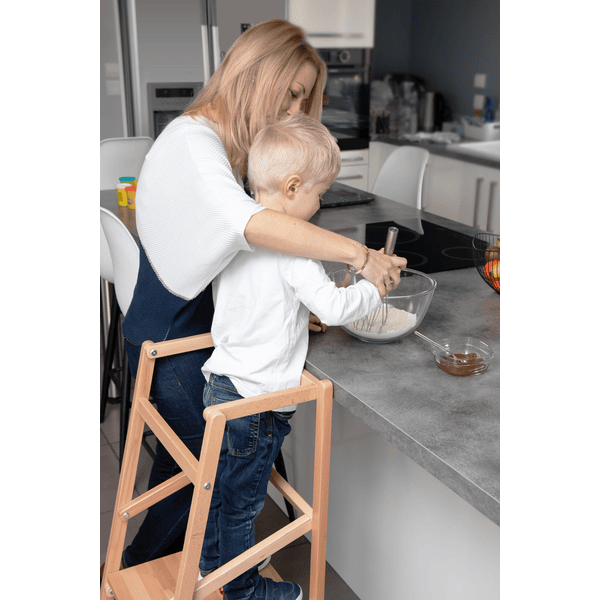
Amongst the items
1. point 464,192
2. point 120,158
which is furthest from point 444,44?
point 120,158

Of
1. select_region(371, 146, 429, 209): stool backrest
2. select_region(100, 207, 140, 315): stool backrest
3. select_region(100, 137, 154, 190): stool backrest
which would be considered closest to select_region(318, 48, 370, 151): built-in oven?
select_region(371, 146, 429, 209): stool backrest

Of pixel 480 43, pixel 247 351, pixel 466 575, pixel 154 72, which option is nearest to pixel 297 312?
pixel 247 351

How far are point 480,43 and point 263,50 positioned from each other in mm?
3617

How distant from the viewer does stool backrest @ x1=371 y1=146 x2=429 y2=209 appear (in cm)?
290

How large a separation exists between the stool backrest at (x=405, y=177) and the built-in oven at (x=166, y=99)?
1.40m

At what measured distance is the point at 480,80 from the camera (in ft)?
14.5

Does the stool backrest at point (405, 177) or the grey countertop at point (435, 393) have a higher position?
the stool backrest at point (405, 177)

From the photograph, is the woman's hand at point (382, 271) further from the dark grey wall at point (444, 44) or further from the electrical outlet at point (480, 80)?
the electrical outlet at point (480, 80)

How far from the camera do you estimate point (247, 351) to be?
123cm

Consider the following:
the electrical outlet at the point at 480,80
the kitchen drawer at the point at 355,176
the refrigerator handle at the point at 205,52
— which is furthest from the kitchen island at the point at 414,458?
the electrical outlet at the point at 480,80

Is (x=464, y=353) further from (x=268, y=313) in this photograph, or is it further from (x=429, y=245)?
(x=429, y=245)

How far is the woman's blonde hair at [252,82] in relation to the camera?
122 cm

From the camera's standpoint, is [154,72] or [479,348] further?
[154,72]
